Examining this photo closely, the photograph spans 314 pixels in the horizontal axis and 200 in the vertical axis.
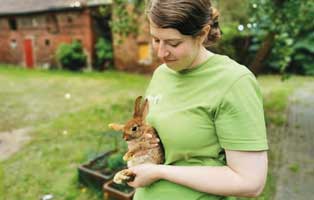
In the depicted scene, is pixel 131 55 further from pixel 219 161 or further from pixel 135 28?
pixel 219 161

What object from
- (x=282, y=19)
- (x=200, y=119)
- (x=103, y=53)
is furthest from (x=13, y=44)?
(x=200, y=119)

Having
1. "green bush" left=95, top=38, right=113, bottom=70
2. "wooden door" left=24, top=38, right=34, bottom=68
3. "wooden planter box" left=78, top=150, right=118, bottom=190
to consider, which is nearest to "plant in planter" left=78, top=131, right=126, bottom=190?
"wooden planter box" left=78, top=150, right=118, bottom=190

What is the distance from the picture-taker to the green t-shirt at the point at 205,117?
104cm

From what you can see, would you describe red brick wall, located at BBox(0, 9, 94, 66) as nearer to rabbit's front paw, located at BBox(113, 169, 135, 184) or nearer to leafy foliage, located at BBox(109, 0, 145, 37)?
leafy foliage, located at BBox(109, 0, 145, 37)

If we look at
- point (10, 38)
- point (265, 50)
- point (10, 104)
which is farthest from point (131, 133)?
point (10, 38)

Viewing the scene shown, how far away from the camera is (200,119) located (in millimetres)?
1107

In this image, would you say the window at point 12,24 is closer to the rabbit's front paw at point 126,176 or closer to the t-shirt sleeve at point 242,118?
the rabbit's front paw at point 126,176

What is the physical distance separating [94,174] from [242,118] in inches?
136

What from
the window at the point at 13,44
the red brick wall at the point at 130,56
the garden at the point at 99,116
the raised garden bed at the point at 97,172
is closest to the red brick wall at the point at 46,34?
the window at the point at 13,44

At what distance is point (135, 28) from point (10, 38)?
15.2 meters

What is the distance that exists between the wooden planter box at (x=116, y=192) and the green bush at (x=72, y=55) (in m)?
13.3

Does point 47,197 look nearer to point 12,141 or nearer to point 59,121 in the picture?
point 12,141

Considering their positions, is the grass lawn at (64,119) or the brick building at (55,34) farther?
the brick building at (55,34)

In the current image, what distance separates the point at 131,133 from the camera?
1.26m
